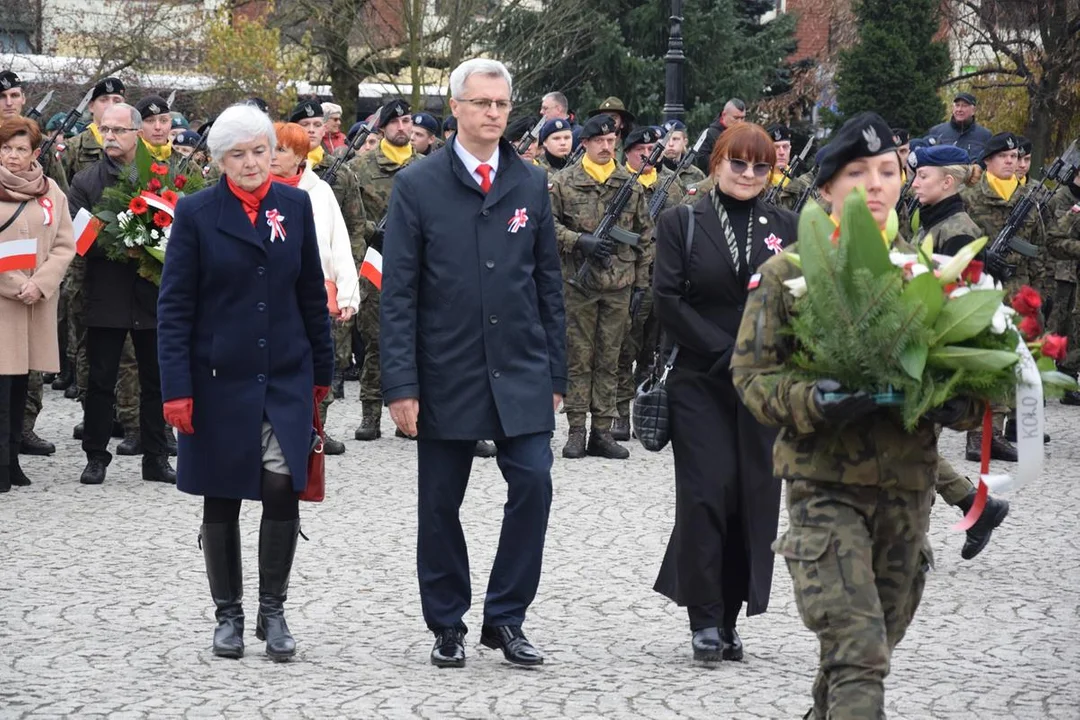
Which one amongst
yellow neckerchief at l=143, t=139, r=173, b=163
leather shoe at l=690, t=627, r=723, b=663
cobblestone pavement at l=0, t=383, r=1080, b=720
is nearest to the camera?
cobblestone pavement at l=0, t=383, r=1080, b=720

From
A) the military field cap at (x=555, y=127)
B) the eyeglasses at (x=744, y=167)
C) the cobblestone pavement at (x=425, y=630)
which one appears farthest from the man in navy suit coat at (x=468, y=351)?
the military field cap at (x=555, y=127)

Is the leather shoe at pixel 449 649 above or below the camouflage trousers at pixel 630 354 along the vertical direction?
below

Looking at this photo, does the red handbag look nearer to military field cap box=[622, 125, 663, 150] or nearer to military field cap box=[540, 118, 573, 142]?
military field cap box=[622, 125, 663, 150]

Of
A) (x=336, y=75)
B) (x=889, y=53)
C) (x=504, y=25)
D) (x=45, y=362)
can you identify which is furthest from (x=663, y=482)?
(x=336, y=75)

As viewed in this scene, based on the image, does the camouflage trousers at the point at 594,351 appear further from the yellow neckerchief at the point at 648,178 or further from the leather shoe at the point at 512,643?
the leather shoe at the point at 512,643

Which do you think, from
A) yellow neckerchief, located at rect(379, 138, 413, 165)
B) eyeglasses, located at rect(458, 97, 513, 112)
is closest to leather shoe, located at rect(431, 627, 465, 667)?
eyeglasses, located at rect(458, 97, 513, 112)

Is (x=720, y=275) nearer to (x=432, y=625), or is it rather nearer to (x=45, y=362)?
(x=432, y=625)

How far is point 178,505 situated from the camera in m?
10.0

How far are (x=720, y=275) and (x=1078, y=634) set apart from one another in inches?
81.9

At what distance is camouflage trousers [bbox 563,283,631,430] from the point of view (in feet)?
40.2

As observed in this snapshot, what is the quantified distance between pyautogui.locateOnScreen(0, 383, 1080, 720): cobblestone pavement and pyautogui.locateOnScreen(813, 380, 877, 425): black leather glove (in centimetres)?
169

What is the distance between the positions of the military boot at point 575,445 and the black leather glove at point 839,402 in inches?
305

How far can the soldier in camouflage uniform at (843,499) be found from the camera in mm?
4578

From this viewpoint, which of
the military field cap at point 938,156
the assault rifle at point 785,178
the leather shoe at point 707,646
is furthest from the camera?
the assault rifle at point 785,178
